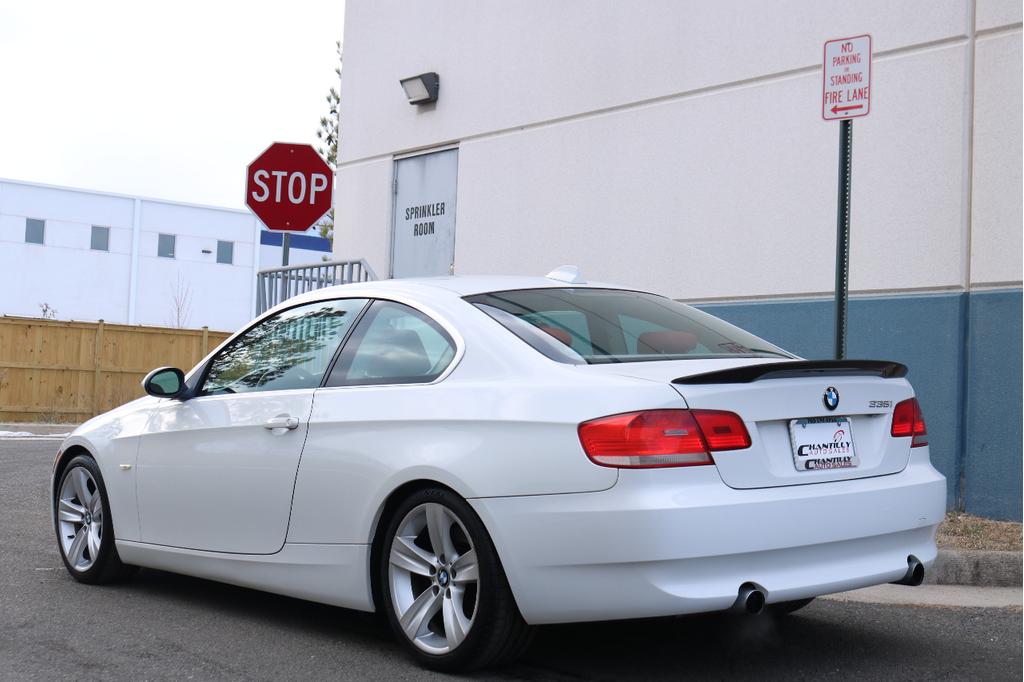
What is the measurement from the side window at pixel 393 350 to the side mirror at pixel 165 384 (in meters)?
1.07

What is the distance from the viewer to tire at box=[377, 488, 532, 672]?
167 inches

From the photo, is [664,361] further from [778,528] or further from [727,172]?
[727,172]

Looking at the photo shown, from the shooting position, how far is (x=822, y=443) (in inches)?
169

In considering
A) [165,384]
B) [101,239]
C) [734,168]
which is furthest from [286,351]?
[101,239]

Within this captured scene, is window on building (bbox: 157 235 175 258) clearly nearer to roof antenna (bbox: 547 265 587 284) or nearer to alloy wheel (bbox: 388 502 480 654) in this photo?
roof antenna (bbox: 547 265 587 284)

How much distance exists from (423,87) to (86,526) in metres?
7.31

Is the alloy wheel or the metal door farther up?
the metal door

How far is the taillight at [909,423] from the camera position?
15.1 feet

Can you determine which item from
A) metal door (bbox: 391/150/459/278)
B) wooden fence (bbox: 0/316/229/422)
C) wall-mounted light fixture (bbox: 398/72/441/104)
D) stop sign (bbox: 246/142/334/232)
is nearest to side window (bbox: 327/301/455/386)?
stop sign (bbox: 246/142/334/232)

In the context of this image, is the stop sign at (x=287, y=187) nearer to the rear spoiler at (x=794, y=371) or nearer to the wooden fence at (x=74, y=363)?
the rear spoiler at (x=794, y=371)

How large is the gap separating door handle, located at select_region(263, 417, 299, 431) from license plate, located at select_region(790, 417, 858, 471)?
1987 mm

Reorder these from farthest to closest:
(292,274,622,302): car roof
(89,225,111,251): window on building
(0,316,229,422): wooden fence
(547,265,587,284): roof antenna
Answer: (89,225,111,251): window on building
(0,316,229,422): wooden fence
(547,265,587,284): roof antenna
(292,274,622,302): car roof

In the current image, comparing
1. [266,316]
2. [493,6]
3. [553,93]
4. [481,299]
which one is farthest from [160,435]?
[493,6]

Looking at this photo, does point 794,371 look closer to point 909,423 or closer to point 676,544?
point 909,423
